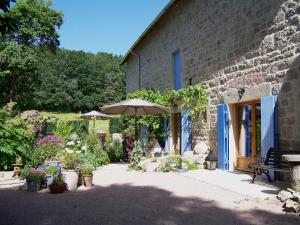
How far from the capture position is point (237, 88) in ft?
30.9

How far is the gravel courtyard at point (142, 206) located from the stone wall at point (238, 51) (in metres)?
2.31

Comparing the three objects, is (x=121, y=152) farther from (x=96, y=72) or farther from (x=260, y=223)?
(x=96, y=72)

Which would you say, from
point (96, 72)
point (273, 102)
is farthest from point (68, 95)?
point (273, 102)

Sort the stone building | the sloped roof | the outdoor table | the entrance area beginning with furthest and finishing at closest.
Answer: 1. the sloped roof
2. the entrance area
3. the stone building
4. the outdoor table

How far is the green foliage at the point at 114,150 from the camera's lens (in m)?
14.0

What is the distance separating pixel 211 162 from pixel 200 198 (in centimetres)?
396

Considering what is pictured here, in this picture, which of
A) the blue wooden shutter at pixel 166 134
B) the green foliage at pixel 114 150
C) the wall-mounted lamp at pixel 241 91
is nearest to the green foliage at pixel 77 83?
the green foliage at pixel 114 150

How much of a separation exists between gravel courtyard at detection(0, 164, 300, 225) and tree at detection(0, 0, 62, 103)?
67.2 ft

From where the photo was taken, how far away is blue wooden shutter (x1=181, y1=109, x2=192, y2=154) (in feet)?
40.4

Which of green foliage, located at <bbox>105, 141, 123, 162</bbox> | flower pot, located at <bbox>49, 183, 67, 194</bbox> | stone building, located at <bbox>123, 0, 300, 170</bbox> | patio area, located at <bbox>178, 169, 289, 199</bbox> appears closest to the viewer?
patio area, located at <bbox>178, 169, 289, 199</bbox>

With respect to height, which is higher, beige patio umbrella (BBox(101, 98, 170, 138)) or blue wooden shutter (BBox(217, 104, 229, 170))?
beige patio umbrella (BBox(101, 98, 170, 138))

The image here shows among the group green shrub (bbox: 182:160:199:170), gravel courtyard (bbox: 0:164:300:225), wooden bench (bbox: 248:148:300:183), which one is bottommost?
gravel courtyard (bbox: 0:164:300:225)

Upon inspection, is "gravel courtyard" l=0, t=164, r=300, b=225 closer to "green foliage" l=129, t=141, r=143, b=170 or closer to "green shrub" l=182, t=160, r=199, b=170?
"green shrub" l=182, t=160, r=199, b=170

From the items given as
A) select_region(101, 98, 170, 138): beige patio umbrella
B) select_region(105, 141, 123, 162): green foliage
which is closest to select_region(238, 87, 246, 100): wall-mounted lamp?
select_region(101, 98, 170, 138): beige patio umbrella
